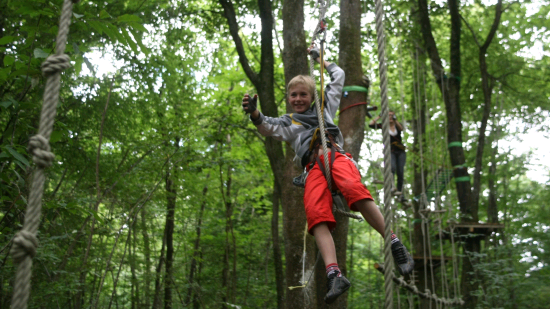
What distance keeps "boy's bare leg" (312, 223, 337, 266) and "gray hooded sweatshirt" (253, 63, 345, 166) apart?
422 mm

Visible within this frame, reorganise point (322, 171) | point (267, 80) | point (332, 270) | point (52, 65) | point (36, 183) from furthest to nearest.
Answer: point (267, 80) < point (322, 171) < point (332, 270) < point (52, 65) < point (36, 183)

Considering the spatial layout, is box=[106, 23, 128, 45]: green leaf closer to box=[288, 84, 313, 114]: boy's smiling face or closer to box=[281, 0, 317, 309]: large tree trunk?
box=[288, 84, 313, 114]: boy's smiling face

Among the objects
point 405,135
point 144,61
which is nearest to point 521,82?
point 405,135

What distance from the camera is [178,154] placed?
4773 millimetres

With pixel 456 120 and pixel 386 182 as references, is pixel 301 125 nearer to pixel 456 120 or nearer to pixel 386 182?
pixel 386 182

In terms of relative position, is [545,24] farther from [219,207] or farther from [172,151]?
[172,151]

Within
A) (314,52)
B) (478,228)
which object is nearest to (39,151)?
→ (314,52)

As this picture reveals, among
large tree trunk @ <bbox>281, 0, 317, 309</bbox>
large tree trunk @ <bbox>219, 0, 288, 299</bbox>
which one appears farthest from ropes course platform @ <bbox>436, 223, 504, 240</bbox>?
large tree trunk @ <bbox>281, 0, 317, 309</bbox>

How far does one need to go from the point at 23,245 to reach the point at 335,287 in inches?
47.5

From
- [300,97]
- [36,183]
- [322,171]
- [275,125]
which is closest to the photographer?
[36,183]

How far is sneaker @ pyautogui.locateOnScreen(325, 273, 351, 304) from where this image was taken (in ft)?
5.88

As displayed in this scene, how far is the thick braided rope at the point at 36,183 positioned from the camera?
38.3 inches

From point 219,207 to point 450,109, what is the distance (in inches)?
170

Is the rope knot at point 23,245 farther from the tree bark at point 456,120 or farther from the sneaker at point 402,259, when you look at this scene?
the tree bark at point 456,120
